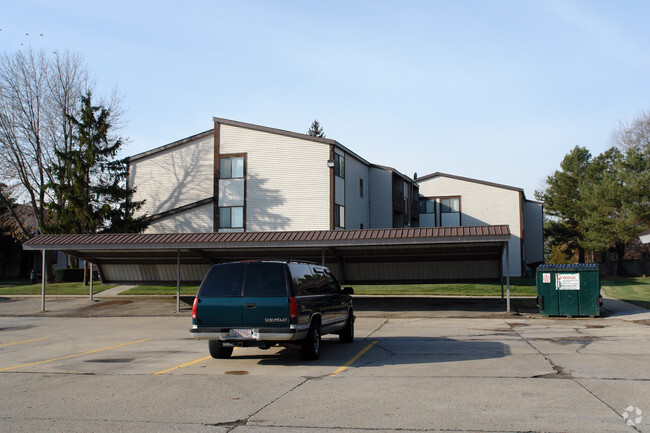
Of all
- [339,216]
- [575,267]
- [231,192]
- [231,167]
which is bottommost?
[575,267]

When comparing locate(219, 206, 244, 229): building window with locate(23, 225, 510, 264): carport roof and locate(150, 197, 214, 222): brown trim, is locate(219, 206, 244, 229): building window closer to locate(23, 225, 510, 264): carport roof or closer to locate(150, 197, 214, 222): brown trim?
locate(150, 197, 214, 222): brown trim

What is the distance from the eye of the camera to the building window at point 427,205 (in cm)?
5527

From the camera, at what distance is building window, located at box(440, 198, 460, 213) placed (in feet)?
178

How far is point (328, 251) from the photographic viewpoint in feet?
82.7

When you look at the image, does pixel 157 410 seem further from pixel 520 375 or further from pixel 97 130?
pixel 97 130

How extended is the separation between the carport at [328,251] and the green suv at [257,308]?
10398mm

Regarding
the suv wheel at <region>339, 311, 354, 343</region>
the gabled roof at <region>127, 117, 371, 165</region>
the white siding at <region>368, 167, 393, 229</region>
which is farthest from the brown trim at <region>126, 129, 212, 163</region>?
the suv wheel at <region>339, 311, 354, 343</region>

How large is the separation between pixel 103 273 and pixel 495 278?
18.2 meters

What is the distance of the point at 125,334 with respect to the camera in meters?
17.6

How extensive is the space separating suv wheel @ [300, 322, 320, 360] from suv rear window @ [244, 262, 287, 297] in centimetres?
109

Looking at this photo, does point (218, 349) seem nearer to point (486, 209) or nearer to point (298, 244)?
point (298, 244)

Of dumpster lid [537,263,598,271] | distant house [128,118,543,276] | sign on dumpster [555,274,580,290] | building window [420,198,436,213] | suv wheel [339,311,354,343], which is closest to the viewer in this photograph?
suv wheel [339,311,354,343]

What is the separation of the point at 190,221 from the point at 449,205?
24.8 metres

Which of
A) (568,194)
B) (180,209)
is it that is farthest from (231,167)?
(568,194)
